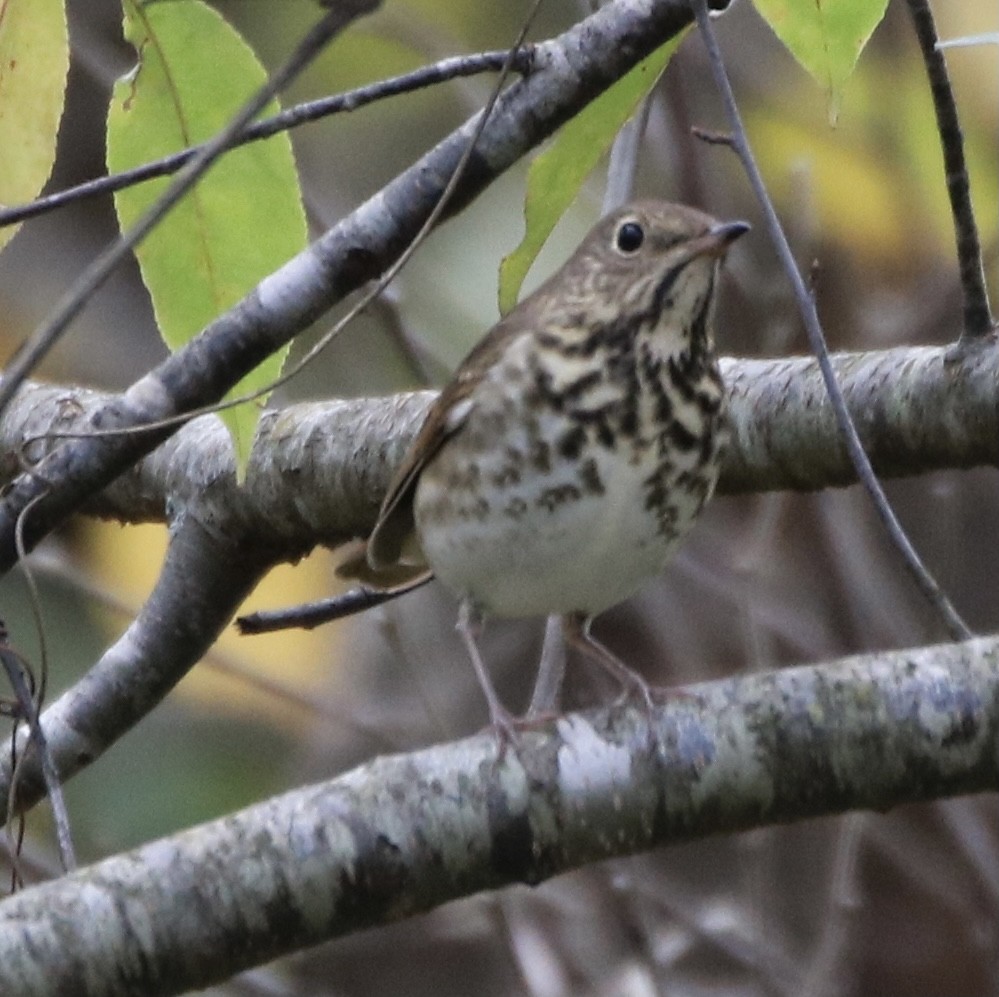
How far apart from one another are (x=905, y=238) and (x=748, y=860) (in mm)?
1478

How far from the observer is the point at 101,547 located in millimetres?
4766

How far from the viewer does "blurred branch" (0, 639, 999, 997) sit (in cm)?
166

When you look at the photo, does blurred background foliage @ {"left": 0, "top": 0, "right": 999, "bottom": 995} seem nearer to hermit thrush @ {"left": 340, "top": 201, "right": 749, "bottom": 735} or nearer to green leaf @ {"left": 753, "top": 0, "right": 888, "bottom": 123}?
hermit thrush @ {"left": 340, "top": 201, "right": 749, "bottom": 735}

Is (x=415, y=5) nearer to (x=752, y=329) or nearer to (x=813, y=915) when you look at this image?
(x=752, y=329)

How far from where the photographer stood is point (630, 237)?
8.76 feet

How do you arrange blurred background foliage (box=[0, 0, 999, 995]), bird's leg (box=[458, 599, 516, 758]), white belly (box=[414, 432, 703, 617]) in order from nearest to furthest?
bird's leg (box=[458, 599, 516, 758]) < white belly (box=[414, 432, 703, 617]) < blurred background foliage (box=[0, 0, 999, 995])

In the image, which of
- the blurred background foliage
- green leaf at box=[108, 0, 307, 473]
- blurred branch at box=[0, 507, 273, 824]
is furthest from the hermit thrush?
the blurred background foliage

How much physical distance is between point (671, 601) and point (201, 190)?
8.45 feet

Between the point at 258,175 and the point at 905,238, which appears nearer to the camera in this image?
the point at 258,175

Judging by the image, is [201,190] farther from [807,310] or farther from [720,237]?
[720,237]

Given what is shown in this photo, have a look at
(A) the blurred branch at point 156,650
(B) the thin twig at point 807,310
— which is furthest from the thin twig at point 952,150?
(A) the blurred branch at point 156,650

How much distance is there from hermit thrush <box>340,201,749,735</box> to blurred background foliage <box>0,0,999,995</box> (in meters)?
0.74

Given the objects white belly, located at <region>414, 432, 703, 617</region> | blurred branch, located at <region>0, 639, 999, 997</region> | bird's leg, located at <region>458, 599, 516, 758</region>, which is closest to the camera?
blurred branch, located at <region>0, 639, 999, 997</region>

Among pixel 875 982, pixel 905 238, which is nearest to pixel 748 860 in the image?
pixel 875 982
